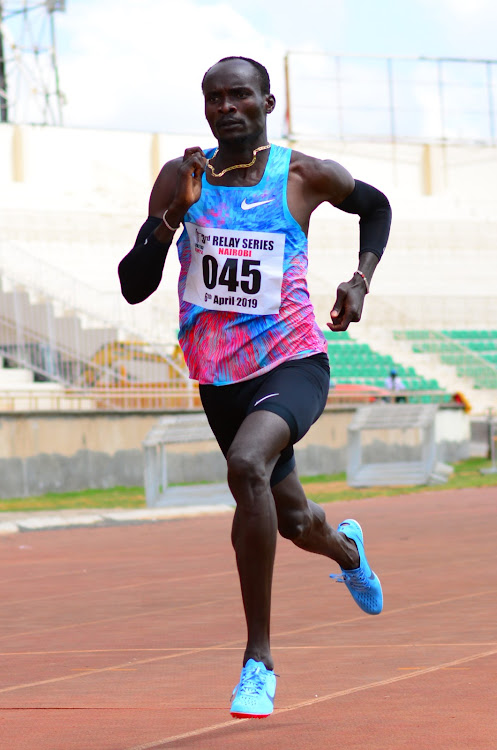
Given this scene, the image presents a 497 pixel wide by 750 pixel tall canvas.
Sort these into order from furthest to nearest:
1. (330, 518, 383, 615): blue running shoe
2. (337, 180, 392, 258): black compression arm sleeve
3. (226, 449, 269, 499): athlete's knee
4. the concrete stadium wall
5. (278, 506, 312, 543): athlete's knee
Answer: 1. the concrete stadium wall
2. (330, 518, 383, 615): blue running shoe
3. (337, 180, 392, 258): black compression arm sleeve
4. (278, 506, 312, 543): athlete's knee
5. (226, 449, 269, 499): athlete's knee

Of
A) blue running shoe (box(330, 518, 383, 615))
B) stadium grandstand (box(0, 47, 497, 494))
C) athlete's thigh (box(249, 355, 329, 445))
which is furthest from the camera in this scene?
stadium grandstand (box(0, 47, 497, 494))

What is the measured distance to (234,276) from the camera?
4.70 m

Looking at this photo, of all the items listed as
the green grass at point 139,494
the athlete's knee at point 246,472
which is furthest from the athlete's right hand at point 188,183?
the green grass at point 139,494

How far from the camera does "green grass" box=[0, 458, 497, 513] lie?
55.8 ft

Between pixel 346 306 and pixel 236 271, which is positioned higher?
pixel 236 271

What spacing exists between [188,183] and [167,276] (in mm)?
33558

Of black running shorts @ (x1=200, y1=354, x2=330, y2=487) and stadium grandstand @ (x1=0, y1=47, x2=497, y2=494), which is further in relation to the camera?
stadium grandstand @ (x1=0, y1=47, x2=497, y2=494)

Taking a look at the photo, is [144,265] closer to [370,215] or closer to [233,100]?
[233,100]

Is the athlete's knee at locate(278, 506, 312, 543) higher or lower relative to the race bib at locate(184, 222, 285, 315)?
lower

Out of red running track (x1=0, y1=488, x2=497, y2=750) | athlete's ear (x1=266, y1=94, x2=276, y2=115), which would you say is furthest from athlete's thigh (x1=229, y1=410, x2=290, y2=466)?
athlete's ear (x1=266, y1=94, x2=276, y2=115)

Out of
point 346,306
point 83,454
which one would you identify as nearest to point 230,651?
point 346,306

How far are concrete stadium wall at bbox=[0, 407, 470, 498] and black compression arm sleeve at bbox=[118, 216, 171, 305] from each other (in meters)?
14.3

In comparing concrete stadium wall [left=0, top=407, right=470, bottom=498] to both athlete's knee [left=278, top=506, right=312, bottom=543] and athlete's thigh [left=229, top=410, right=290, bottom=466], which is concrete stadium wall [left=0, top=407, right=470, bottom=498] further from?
athlete's thigh [left=229, top=410, right=290, bottom=466]

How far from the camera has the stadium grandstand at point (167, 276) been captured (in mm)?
22109
